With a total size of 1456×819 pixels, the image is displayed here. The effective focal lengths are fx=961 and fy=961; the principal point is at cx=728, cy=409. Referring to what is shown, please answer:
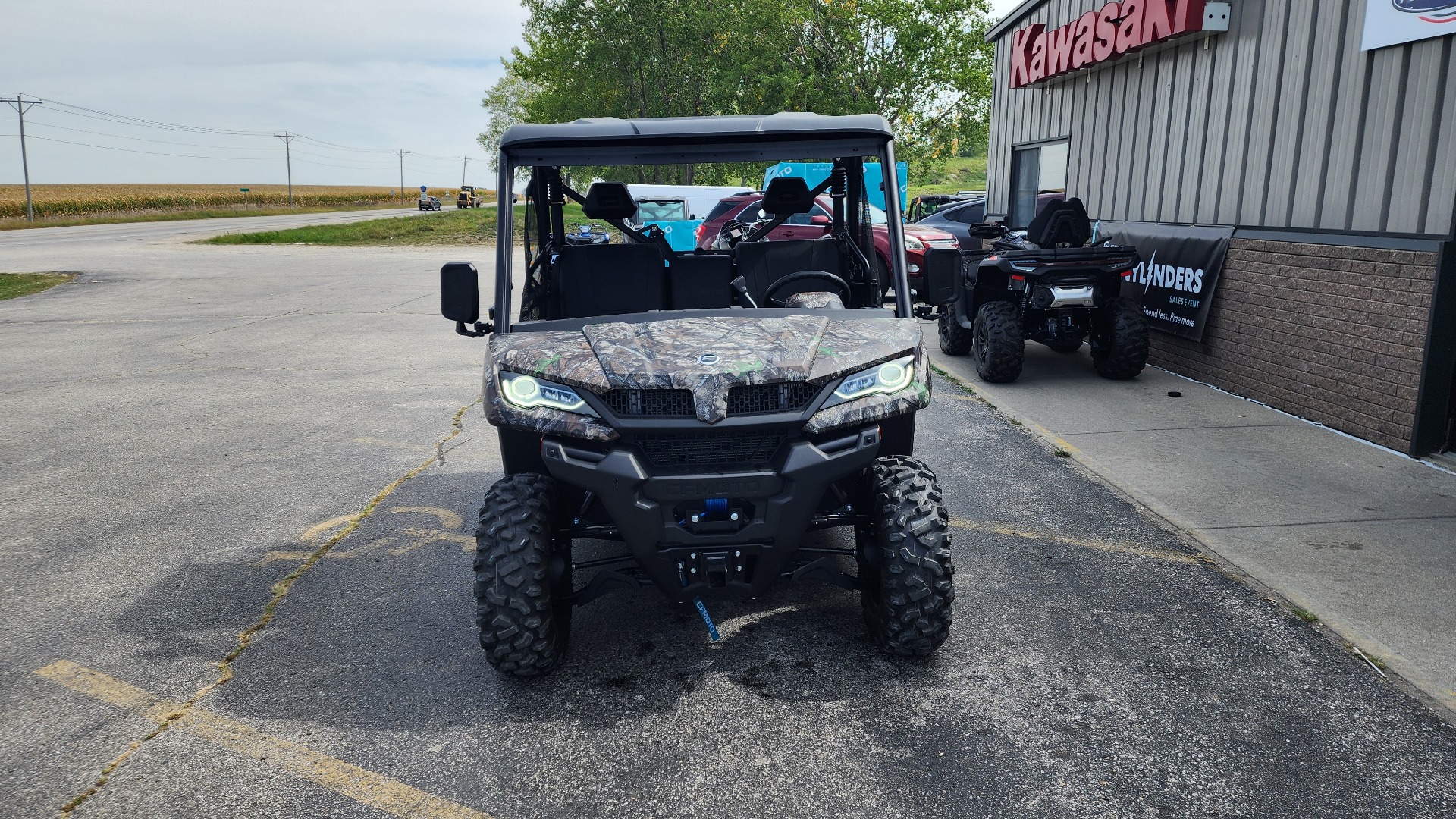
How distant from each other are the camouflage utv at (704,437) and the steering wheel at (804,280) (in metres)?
0.19

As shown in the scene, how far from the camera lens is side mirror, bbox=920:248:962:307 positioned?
4207 millimetres

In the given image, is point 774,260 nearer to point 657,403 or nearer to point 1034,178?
point 657,403

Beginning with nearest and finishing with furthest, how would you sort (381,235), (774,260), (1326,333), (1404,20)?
(774,260) < (1404,20) < (1326,333) < (381,235)

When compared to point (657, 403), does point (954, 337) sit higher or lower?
lower

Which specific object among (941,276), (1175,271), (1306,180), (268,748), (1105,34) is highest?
(1105,34)

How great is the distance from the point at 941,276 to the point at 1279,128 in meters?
5.68

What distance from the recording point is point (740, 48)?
3859 cm

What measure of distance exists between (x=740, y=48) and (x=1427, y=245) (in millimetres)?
35091

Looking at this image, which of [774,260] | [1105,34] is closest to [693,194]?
[1105,34]

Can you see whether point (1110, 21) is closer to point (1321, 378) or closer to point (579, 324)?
point (1321, 378)

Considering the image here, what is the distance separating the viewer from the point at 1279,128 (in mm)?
8117

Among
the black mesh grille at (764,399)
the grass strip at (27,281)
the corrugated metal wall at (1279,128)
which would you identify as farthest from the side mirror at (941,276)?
the grass strip at (27,281)

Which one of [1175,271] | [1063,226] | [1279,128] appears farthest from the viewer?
[1175,271]

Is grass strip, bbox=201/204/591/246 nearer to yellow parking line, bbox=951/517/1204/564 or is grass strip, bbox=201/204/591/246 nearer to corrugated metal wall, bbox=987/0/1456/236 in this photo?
corrugated metal wall, bbox=987/0/1456/236
